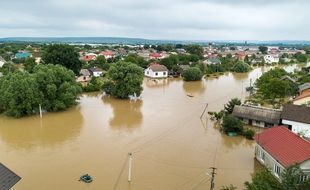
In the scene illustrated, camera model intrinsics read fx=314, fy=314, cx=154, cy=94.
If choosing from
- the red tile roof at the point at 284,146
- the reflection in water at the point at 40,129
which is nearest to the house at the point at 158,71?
the reflection in water at the point at 40,129

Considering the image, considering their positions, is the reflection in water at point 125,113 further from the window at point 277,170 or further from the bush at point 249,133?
the window at point 277,170

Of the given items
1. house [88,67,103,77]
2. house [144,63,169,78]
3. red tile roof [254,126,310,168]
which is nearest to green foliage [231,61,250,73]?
house [144,63,169,78]

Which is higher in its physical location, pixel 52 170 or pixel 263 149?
pixel 263 149

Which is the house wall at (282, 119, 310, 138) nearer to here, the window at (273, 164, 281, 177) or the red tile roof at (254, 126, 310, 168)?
the red tile roof at (254, 126, 310, 168)

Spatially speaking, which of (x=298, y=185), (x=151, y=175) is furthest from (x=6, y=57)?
(x=298, y=185)

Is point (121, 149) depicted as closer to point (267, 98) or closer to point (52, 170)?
point (52, 170)

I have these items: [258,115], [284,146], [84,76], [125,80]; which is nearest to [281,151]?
[284,146]

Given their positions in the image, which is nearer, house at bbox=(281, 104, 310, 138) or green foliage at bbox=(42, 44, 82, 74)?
house at bbox=(281, 104, 310, 138)

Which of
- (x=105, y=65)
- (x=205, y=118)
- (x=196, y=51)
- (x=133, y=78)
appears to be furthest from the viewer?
(x=196, y=51)
